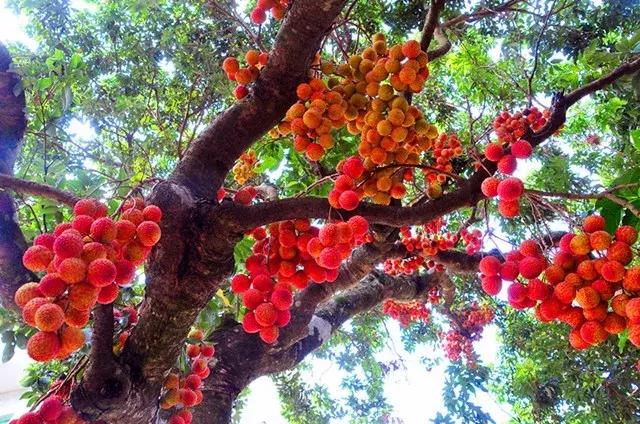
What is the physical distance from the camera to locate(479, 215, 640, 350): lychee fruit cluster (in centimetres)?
118

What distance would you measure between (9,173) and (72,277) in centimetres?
96

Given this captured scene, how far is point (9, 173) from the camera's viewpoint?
6.09ft

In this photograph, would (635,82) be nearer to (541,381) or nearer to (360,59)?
(360,59)

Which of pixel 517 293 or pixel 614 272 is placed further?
pixel 517 293

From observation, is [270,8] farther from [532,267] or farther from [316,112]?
[532,267]

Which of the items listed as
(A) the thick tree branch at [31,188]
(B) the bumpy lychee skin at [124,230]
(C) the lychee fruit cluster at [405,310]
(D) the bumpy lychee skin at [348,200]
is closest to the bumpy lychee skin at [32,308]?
(B) the bumpy lychee skin at [124,230]

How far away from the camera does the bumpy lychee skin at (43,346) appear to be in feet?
3.80

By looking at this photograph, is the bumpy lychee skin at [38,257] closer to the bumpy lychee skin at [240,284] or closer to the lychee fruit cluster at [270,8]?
the bumpy lychee skin at [240,284]

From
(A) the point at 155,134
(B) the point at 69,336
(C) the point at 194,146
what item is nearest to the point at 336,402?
(A) the point at 155,134

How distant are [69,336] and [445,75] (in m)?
5.48

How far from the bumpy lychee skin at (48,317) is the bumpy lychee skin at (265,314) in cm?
62

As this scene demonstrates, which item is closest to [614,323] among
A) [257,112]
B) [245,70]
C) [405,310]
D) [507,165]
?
[507,165]

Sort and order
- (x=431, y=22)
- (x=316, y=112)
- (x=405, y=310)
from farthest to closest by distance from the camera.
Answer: (x=405, y=310) < (x=431, y=22) < (x=316, y=112)

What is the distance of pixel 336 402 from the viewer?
6160mm
